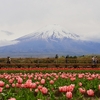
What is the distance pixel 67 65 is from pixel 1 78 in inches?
805

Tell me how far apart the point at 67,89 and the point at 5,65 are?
25.2m

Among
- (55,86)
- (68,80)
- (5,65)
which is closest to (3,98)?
(55,86)

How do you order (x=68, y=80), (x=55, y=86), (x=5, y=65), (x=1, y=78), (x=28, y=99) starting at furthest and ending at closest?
(x=5, y=65), (x=1, y=78), (x=68, y=80), (x=55, y=86), (x=28, y=99)

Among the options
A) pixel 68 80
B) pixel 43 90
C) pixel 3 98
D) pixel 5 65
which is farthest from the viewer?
pixel 5 65

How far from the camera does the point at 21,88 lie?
9578mm

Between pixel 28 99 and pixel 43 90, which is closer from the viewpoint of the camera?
pixel 28 99

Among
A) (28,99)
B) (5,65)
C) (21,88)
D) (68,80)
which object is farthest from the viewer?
(5,65)

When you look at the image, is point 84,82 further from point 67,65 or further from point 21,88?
point 67,65

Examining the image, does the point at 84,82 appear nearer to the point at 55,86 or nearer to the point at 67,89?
the point at 55,86

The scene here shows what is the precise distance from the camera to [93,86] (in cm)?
1064

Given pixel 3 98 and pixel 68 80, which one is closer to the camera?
pixel 3 98

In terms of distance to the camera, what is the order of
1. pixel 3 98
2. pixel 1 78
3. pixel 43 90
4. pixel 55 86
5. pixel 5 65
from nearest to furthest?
1. pixel 43 90
2. pixel 3 98
3. pixel 55 86
4. pixel 1 78
5. pixel 5 65

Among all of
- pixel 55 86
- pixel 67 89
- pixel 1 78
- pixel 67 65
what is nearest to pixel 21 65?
pixel 67 65

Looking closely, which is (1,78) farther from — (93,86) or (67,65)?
(67,65)
